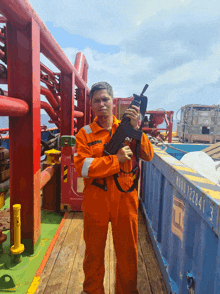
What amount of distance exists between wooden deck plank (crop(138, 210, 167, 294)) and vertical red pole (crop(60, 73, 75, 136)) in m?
2.55

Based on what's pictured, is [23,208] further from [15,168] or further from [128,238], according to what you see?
[128,238]

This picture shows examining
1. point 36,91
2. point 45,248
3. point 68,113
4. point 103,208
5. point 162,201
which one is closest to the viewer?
point 103,208

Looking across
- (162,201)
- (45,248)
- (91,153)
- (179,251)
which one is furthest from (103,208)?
(45,248)

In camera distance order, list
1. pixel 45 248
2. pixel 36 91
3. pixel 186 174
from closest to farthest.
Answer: pixel 186 174 < pixel 36 91 < pixel 45 248

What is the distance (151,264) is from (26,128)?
2126 millimetres

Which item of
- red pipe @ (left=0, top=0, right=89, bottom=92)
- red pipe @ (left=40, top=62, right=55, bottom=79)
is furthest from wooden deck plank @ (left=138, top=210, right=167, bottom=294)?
red pipe @ (left=40, top=62, right=55, bottom=79)

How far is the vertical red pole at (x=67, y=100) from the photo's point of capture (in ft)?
13.4

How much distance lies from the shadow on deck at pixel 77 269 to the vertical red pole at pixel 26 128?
1.26 ft

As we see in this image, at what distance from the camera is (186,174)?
4.76 feet

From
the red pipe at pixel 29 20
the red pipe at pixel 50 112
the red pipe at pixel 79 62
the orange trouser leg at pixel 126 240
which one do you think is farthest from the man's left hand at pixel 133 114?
the red pipe at pixel 79 62

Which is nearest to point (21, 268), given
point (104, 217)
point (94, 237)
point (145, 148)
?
point (94, 237)

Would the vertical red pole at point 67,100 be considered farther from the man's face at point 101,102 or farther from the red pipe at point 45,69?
the man's face at point 101,102

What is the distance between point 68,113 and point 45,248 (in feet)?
8.66

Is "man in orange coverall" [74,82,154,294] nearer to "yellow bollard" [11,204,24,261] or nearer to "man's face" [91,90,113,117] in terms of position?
"man's face" [91,90,113,117]
